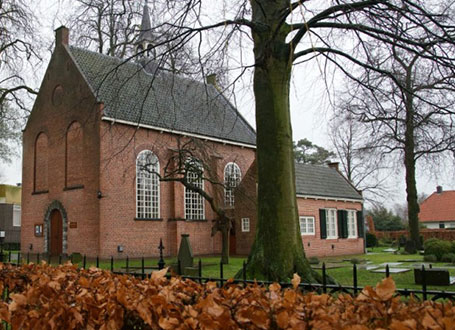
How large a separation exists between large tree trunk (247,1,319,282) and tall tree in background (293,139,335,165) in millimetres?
45620

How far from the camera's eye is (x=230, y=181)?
72.7ft

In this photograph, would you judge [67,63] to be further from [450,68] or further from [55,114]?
[450,68]

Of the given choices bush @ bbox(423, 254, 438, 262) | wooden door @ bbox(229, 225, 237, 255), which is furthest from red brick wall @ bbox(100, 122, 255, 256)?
bush @ bbox(423, 254, 438, 262)

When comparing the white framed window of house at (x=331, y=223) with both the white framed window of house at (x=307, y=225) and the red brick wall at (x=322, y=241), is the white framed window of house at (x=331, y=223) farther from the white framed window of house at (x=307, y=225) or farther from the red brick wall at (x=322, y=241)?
the white framed window of house at (x=307, y=225)

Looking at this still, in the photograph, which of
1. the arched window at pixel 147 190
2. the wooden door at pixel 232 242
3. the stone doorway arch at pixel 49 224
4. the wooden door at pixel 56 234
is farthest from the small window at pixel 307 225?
the wooden door at pixel 56 234

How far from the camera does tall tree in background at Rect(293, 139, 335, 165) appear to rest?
178ft

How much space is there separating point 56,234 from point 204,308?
2419 centimetres

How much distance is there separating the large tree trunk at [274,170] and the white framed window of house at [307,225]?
16841 millimetres

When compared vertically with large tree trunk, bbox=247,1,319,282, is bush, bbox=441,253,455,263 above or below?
below

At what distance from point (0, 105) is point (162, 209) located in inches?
426

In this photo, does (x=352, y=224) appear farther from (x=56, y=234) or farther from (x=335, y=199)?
(x=56, y=234)

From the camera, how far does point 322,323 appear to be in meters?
2.52

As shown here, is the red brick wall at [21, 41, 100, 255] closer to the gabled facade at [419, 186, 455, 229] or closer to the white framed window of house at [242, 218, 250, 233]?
the white framed window of house at [242, 218, 250, 233]

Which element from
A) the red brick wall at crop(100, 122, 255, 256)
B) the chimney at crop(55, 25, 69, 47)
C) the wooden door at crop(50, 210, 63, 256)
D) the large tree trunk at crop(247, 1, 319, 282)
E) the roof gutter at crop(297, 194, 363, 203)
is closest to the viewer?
the large tree trunk at crop(247, 1, 319, 282)
